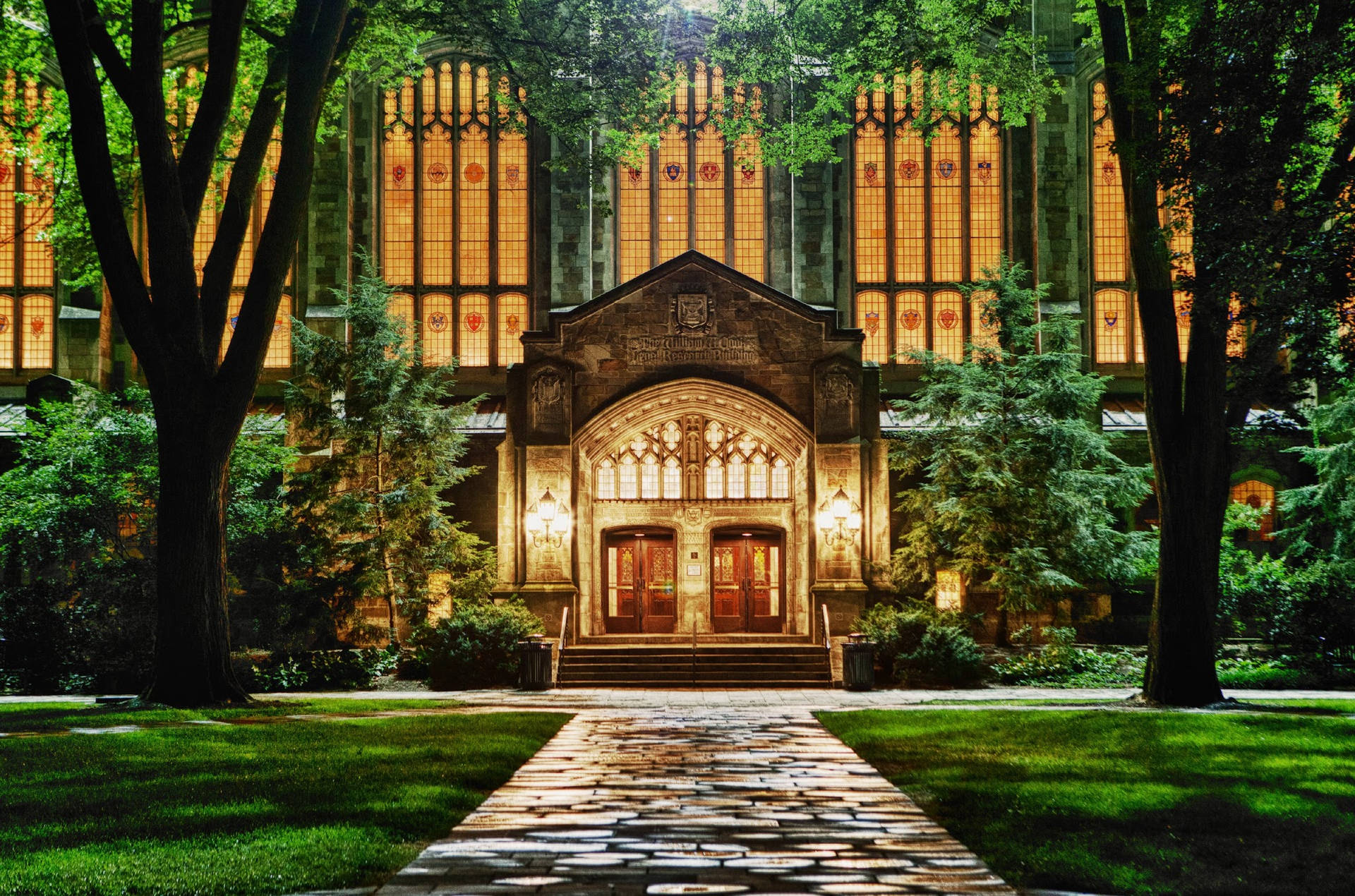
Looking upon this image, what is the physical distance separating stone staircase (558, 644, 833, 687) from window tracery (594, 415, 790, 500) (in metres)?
4.27

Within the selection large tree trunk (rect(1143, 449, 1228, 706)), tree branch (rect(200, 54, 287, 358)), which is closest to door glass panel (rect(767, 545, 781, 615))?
large tree trunk (rect(1143, 449, 1228, 706))

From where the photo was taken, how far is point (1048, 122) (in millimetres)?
31016

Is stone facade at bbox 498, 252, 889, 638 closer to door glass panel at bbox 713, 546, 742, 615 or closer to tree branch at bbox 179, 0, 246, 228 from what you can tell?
door glass panel at bbox 713, 546, 742, 615

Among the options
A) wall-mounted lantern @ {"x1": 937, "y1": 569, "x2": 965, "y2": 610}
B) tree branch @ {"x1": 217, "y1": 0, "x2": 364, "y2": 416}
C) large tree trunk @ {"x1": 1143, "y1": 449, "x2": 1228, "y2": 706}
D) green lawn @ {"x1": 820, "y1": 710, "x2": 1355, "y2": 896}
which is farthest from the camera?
wall-mounted lantern @ {"x1": 937, "y1": 569, "x2": 965, "y2": 610}

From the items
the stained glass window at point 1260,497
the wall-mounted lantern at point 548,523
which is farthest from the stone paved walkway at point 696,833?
the stained glass window at point 1260,497

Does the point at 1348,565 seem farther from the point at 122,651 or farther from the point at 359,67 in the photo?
the point at 122,651

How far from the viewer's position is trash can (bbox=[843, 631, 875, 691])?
2181 centimetres

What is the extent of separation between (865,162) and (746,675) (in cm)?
1529

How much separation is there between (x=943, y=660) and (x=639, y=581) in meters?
7.91

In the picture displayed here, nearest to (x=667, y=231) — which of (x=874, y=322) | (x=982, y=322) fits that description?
(x=874, y=322)

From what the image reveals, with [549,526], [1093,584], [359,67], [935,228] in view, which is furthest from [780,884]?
[935,228]

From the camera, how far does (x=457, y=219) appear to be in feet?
105

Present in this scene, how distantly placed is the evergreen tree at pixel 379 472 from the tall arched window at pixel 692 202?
7.75 metres

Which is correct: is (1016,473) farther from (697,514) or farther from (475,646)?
(475,646)
